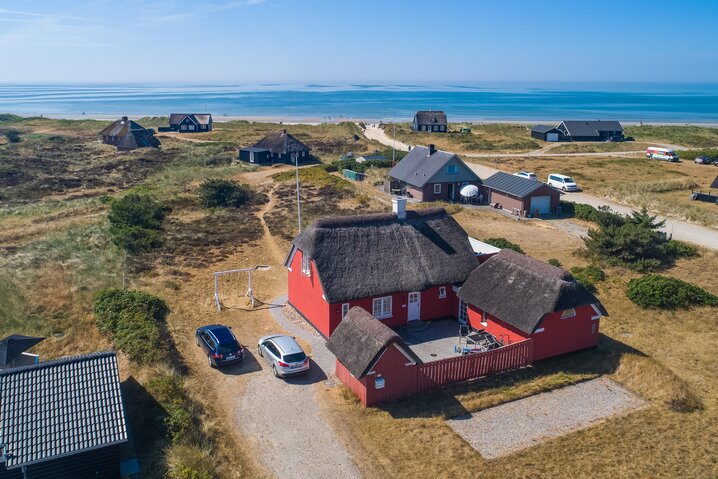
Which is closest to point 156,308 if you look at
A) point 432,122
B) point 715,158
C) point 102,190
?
point 102,190

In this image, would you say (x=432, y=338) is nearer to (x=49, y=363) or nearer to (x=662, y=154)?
(x=49, y=363)

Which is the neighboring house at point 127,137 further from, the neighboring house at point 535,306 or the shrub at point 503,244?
the neighboring house at point 535,306

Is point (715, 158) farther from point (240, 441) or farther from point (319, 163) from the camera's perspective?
point (240, 441)

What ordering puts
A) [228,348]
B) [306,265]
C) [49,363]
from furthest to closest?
[306,265]
[228,348]
[49,363]

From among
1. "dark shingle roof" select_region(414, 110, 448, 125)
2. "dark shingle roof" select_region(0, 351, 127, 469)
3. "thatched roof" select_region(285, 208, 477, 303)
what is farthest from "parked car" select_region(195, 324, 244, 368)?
"dark shingle roof" select_region(414, 110, 448, 125)

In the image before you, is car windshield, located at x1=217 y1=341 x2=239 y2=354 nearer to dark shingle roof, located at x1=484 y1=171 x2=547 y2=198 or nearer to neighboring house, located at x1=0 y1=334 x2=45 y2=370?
neighboring house, located at x1=0 y1=334 x2=45 y2=370

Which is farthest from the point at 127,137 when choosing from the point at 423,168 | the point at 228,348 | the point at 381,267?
the point at 228,348

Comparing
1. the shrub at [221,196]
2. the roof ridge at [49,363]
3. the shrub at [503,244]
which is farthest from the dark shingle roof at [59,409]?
the shrub at [221,196]
